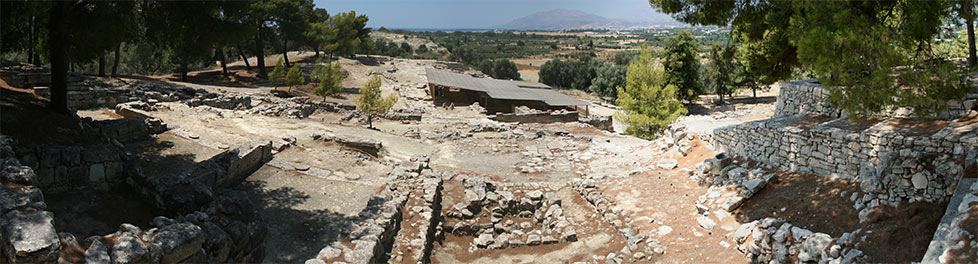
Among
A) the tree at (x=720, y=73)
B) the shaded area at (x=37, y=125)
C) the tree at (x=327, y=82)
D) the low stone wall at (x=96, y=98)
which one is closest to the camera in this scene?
the shaded area at (x=37, y=125)

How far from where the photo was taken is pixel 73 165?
865 centimetres

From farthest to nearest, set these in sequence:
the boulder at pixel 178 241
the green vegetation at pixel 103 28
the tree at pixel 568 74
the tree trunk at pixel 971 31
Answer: the tree at pixel 568 74 < the green vegetation at pixel 103 28 < the tree trunk at pixel 971 31 < the boulder at pixel 178 241

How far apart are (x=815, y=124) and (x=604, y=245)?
5172 millimetres

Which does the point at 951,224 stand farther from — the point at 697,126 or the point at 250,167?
the point at 250,167

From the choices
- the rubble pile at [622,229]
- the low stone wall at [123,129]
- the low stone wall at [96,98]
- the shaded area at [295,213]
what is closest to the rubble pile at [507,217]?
the rubble pile at [622,229]

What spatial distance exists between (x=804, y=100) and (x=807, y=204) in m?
4.17

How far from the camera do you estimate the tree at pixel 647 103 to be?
23.5 metres

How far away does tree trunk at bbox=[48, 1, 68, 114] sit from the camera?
10766 mm

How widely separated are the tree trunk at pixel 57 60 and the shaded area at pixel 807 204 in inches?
556

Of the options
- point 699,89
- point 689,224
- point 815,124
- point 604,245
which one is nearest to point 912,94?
point 815,124

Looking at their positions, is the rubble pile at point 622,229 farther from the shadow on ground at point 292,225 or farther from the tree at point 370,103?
the tree at point 370,103

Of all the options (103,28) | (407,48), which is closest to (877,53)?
(103,28)

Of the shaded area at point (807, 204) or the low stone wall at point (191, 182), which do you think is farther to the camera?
the shaded area at point (807, 204)

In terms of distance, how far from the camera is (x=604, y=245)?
10477 millimetres
